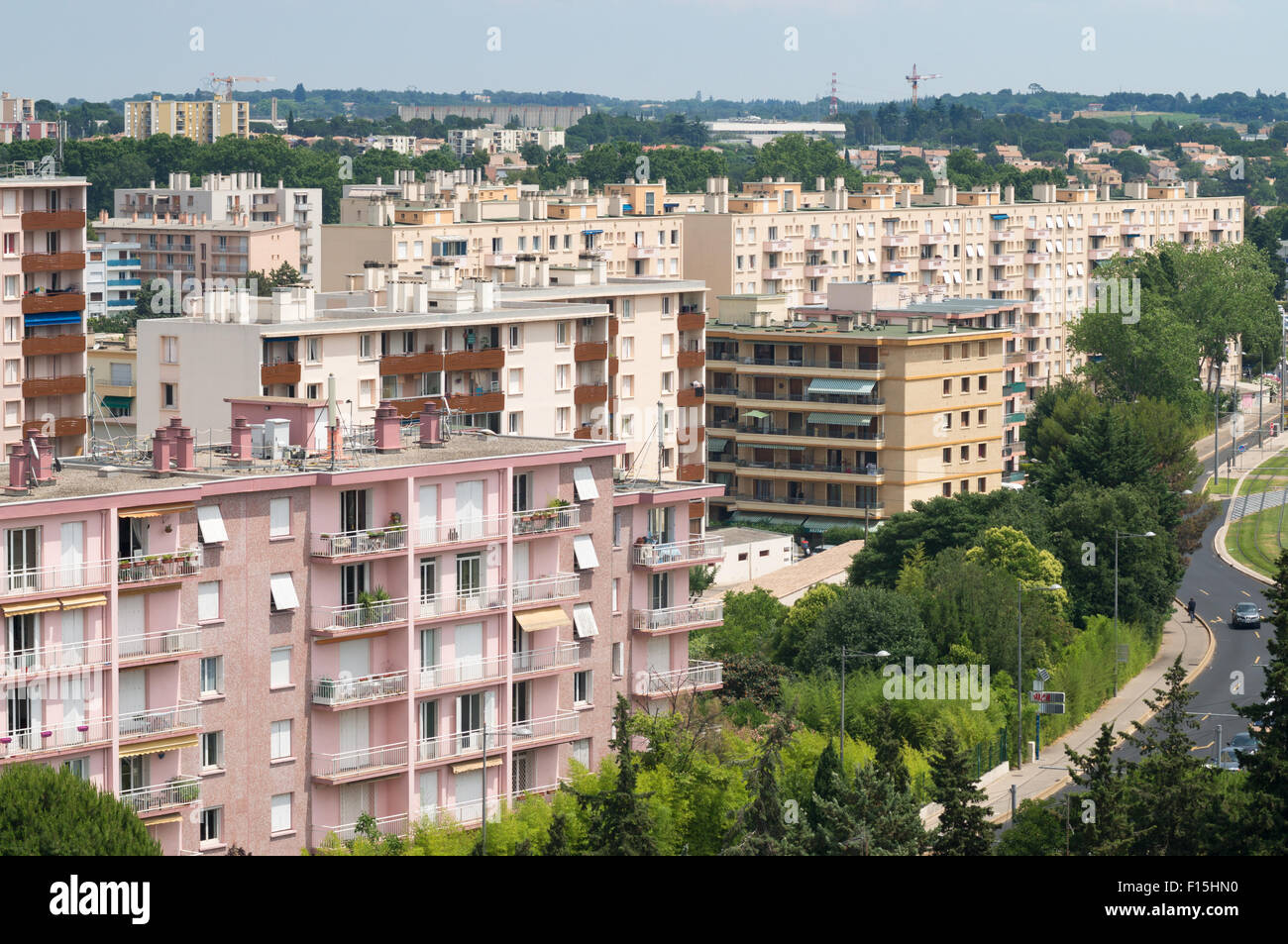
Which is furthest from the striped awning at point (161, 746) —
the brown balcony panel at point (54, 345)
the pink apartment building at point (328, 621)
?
the brown balcony panel at point (54, 345)

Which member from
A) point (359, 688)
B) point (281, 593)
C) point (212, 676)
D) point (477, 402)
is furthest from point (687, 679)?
point (477, 402)

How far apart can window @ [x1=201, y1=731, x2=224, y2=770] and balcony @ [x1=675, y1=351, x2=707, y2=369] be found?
5890 centimetres

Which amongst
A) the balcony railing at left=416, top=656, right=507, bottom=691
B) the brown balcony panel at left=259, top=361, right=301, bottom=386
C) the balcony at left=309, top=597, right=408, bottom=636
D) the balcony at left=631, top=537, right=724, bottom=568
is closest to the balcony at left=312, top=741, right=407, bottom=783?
the balcony railing at left=416, top=656, right=507, bottom=691

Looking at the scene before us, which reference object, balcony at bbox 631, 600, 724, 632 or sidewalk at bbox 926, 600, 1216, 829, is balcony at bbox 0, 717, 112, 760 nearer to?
balcony at bbox 631, 600, 724, 632

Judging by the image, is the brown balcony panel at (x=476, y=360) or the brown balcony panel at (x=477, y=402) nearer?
the brown balcony panel at (x=476, y=360)

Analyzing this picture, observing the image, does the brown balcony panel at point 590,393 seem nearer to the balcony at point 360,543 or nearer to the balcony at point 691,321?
the balcony at point 691,321

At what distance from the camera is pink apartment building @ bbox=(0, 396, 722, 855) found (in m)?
49.1

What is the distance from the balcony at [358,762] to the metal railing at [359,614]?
301 centimetres

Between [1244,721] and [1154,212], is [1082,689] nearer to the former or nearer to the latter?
[1244,721]

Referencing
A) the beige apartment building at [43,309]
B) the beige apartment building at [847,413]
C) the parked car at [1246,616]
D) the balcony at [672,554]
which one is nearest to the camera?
the balcony at [672,554]

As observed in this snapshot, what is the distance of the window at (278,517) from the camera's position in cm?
5269

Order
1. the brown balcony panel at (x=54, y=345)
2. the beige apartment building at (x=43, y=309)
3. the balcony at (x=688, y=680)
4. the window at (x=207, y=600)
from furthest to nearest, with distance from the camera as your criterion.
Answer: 1. the brown balcony panel at (x=54, y=345)
2. the beige apartment building at (x=43, y=309)
3. the balcony at (x=688, y=680)
4. the window at (x=207, y=600)
